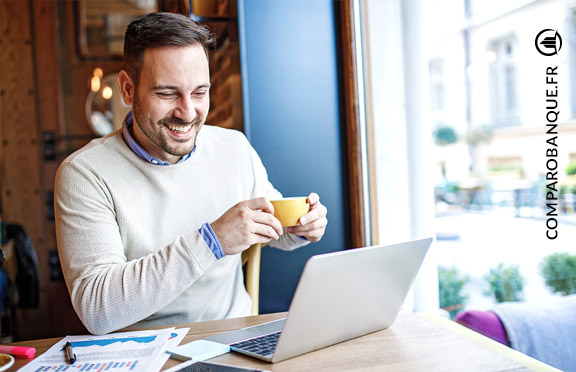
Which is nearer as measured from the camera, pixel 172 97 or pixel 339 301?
pixel 339 301

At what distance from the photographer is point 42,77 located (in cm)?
371

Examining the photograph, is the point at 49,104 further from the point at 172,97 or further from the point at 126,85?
the point at 172,97

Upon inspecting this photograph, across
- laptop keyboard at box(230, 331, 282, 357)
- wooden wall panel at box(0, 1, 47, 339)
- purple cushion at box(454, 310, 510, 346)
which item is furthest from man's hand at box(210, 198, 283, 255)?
wooden wall panel at box(0, 1, 47, 339)

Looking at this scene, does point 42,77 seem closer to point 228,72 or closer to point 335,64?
point 228,72

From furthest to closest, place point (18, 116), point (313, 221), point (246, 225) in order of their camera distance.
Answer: point (18, 116) < point (313, 221) < point (246, 225)

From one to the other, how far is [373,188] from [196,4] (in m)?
1.06

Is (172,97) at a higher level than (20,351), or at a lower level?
higher

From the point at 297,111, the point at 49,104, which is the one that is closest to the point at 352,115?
the point at 297,111

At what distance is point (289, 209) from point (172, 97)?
475mm

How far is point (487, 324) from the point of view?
1.43 m

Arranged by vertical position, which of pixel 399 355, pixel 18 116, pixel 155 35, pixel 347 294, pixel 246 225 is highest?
pixel 18 116

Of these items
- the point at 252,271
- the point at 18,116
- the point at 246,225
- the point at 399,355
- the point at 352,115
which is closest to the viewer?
the point at 399,355

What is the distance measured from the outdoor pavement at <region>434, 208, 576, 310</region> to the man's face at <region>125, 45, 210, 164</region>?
2.97ft

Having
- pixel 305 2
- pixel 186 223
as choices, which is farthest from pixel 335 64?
pixel 186 223
